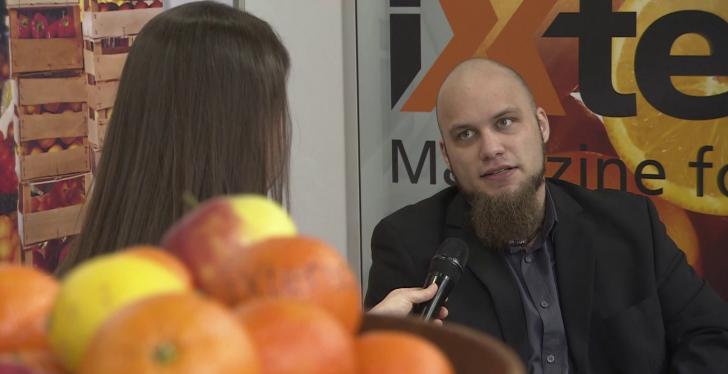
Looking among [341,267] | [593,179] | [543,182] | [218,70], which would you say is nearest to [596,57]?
[593,179]

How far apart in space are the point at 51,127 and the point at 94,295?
6.33 feet

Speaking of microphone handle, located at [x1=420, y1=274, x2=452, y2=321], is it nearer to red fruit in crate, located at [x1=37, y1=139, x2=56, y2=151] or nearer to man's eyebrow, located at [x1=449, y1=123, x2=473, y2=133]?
man's eyebrow, located at [x1=449, y1=123, x2=473, y2=133]

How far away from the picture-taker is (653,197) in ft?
11.2

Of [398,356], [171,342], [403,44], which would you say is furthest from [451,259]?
[403,44]

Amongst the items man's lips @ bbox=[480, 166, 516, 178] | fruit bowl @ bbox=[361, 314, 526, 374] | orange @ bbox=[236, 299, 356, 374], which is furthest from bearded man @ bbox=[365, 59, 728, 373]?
orange @ bbox=[236, 299, 356, 374]

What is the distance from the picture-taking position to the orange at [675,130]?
10.7 ft

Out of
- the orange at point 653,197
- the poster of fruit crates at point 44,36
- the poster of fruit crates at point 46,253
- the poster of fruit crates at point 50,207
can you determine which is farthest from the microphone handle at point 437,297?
the orange at point 653,197

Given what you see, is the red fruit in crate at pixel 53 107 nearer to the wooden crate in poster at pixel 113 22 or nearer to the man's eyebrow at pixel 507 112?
the wooden crate in poster at pixel 113 22

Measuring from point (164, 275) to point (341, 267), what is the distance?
0.12 m

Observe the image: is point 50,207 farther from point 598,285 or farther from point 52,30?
point 598,285

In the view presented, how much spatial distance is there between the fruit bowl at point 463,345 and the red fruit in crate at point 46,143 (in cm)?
181

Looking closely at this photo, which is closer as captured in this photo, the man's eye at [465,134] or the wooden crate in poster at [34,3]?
the wooden crate in poster at [34,3]

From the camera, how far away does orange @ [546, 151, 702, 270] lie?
11.1 feet

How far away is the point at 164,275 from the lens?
646 millimetres
